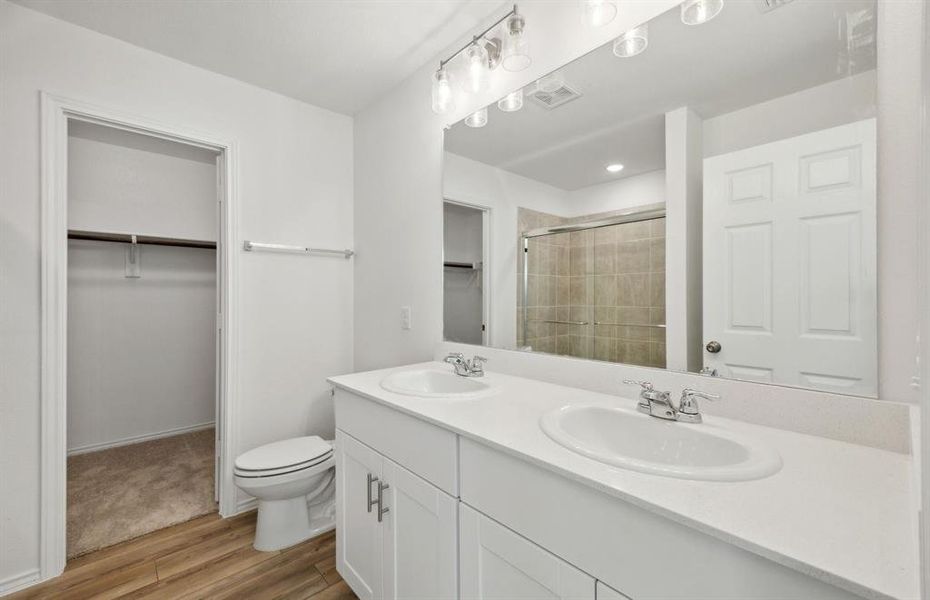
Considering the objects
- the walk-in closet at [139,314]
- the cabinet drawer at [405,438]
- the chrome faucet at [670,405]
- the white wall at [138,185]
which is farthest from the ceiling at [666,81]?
the walk-in closet at [139,314]

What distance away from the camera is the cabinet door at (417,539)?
105 cm

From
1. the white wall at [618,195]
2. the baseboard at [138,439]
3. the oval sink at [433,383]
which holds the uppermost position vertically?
the white wall at [618,195]

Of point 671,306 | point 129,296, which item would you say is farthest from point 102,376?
point 671,306

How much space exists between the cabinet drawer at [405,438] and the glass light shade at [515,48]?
1.36m

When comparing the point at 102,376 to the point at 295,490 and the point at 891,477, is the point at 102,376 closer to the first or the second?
the point at 295,490

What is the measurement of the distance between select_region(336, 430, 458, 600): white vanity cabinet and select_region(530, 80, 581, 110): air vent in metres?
1.42

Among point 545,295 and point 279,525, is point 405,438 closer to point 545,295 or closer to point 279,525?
point 545,295

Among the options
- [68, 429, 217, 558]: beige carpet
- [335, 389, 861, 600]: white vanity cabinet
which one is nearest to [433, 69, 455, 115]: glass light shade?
[335, 389, 861, 600]: white vanity cabinet

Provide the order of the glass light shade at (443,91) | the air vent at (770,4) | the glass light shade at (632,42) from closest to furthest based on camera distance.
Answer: the air vent at (770,4), the glass light shade at (632,42), the glass light shade at (443,91)

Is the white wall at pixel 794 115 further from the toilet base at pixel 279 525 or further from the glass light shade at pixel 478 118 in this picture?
the toilet base at pixel 279 525

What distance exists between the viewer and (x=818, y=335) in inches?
37.5

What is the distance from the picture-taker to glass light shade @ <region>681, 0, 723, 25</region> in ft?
3.61

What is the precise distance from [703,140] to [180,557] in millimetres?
2681

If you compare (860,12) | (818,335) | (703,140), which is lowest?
(818,335)
